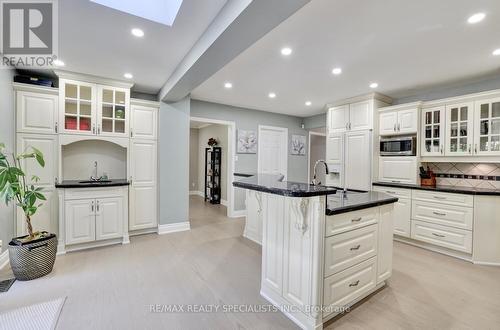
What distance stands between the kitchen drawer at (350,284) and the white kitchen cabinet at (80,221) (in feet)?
10.8

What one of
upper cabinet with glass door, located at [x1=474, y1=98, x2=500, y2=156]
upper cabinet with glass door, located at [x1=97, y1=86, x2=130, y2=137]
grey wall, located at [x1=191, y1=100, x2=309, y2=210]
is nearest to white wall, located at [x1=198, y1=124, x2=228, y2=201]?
grey wall, located at [x1=191, y1=100, x2=309, y2=210]

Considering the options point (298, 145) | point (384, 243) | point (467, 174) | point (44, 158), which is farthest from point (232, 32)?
point (298, 145)

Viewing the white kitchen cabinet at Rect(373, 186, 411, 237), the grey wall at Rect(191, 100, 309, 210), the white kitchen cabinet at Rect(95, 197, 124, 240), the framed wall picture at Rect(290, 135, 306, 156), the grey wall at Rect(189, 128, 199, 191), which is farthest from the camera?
the grey wall at Rect(189, 128, 199, 191)

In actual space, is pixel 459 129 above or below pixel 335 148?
above

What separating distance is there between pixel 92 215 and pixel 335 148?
4483 millimetres

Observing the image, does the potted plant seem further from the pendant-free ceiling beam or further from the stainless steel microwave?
Result: the stainless steel microwave

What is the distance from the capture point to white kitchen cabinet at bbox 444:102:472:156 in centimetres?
334

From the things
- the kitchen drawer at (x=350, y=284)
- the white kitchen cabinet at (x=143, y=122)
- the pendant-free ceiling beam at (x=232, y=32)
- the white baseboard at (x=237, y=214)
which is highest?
the pendant-free ceiling beam at (x=232, y=32)

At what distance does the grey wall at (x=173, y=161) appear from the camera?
3.98m

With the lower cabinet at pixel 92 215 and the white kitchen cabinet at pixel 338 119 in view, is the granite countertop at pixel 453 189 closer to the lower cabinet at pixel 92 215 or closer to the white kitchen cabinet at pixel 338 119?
the white kitchen cabinet at pixel 338 119

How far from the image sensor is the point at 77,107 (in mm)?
3344

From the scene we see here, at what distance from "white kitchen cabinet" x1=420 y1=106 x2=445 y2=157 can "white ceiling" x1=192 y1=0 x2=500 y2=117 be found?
18.1 inches

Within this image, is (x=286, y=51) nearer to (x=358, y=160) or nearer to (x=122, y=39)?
(x=122, y=39)

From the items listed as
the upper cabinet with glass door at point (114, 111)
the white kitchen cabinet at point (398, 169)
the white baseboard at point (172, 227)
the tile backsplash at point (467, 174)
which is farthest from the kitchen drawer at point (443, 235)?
the upper cabinet with glass door at point (114, 111)
